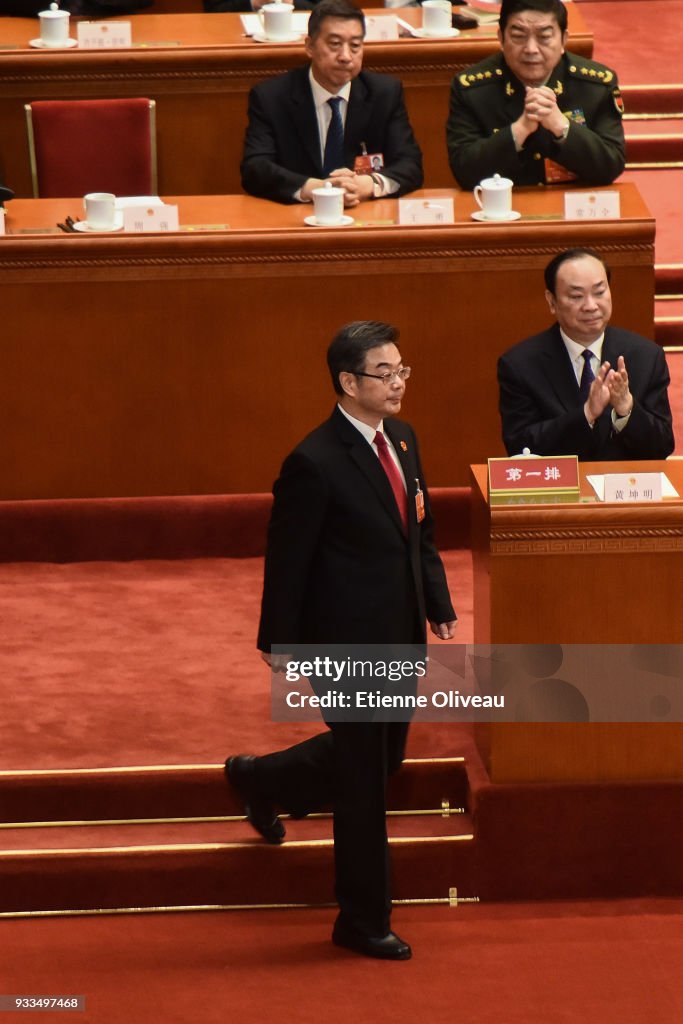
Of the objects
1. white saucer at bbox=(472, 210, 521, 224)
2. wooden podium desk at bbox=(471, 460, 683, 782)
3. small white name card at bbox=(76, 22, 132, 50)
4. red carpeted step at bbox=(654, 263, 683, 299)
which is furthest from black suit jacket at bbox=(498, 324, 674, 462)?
small white name card at bbox=(76, 22, 132, 50)

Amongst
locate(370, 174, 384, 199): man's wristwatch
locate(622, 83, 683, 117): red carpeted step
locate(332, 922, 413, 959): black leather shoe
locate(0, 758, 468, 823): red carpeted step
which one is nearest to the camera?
locate(332, 922, 413, 959): black leather shoe

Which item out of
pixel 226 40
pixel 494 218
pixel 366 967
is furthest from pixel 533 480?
pixel 226 40

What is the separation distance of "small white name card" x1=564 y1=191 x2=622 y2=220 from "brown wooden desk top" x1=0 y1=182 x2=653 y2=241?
28 mm

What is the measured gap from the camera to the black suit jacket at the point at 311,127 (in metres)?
4.86

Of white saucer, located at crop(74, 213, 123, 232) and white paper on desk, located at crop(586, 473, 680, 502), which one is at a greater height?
white saucer, located at crop(74, 213, 123, 232)

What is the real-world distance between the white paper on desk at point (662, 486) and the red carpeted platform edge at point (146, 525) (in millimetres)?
1070

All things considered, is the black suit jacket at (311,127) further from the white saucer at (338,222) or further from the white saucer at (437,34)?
the white saucer at (437,34)

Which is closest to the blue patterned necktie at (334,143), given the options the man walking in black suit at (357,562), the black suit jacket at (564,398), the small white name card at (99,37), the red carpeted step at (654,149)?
the small white name card at (99,37)

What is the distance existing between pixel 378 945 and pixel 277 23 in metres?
2.90

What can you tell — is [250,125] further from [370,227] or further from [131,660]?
[131,660]

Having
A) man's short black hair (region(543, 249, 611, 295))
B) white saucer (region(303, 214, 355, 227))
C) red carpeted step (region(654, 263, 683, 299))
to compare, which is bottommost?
red carpeted step (region(654, 263, 683, 299))

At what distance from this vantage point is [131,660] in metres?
4.11

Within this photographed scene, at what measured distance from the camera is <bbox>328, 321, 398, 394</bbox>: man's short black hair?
3.25 meters

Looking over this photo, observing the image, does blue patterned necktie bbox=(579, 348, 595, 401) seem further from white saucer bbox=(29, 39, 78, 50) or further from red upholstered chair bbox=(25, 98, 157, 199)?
white saucer bbox=(29, 39, 78, 50)
